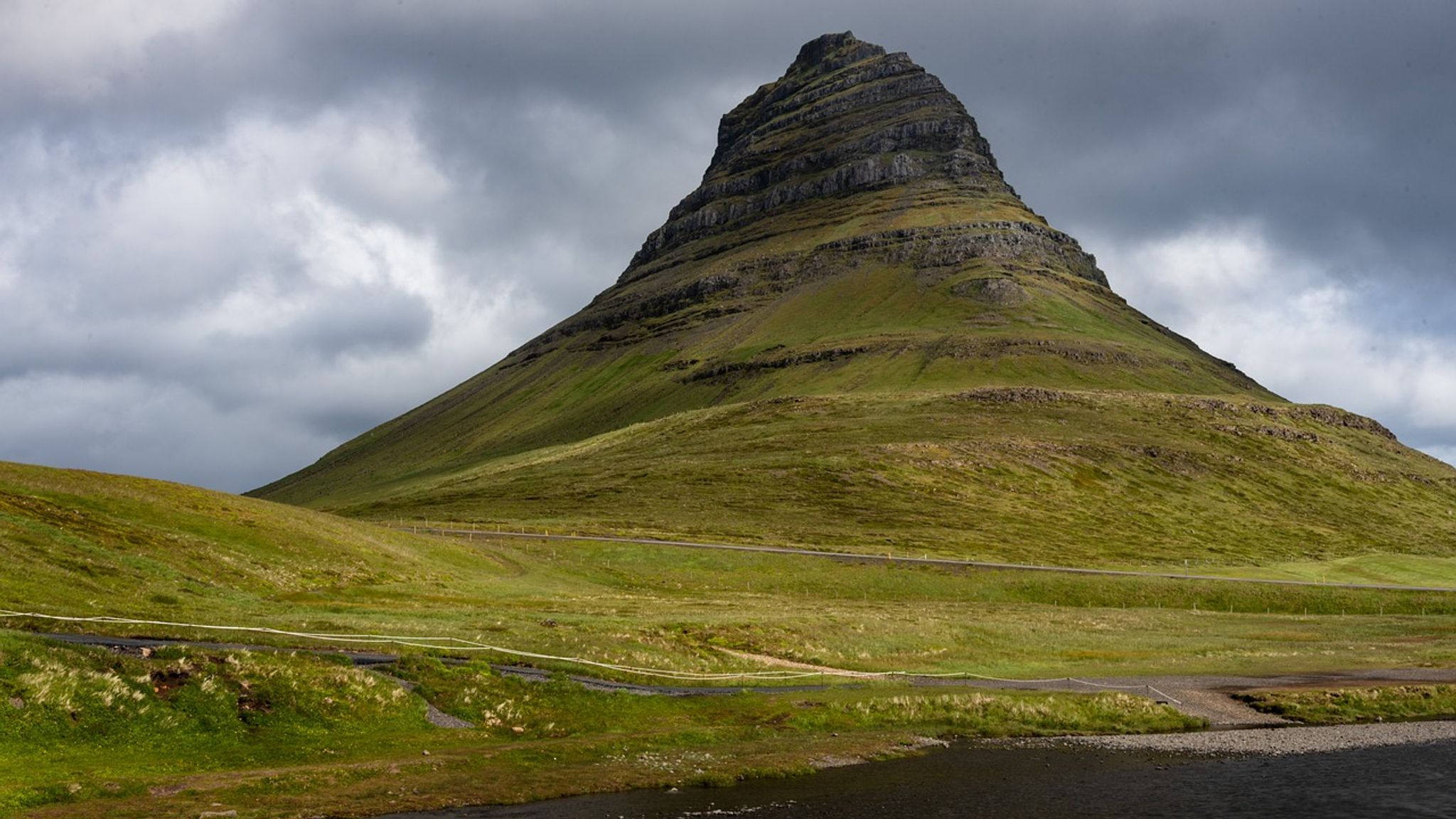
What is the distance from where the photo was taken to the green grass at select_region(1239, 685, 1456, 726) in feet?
159

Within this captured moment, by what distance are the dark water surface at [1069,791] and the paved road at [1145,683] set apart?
8787 millimetres

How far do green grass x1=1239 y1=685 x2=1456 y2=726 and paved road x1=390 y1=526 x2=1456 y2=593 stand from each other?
205ft

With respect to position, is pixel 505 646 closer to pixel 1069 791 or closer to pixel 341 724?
pixel 341 724

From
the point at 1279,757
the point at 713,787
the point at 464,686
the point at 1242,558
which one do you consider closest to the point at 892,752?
the point at 713,787

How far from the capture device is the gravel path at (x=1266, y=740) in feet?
136

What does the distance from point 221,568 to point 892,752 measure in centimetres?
5104

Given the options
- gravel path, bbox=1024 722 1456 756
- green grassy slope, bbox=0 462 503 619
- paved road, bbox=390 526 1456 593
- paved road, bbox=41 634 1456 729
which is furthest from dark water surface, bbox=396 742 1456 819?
paved road, bbox=390 526 1456 593

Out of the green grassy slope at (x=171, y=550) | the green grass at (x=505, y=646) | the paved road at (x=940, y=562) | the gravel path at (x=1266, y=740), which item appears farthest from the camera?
the paved road at (x=940, y=562)

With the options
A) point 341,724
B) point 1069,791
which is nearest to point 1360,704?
point 1069,791

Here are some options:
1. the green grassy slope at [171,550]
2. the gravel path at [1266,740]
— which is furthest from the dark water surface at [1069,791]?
the green grassy slope at [171,550]

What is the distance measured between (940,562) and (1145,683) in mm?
63674

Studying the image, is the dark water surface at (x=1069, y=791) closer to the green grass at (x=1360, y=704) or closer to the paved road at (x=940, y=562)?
the green grass at (x=1360, y=704)

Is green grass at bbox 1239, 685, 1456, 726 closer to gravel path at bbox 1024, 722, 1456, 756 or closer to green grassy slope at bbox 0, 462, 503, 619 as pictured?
gravel path at bbox 1024, 722, 1456, 756

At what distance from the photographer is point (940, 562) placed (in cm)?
11869
